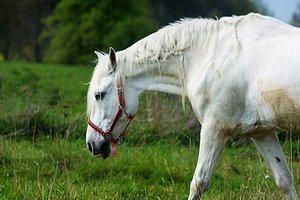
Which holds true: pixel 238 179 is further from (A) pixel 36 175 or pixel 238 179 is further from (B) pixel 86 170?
(A) pixel 36 175

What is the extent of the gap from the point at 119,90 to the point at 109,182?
1.36 metres

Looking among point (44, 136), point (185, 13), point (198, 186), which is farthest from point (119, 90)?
point (185, 13)

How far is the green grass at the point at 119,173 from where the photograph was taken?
5.57 meters

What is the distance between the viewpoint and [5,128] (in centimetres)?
845

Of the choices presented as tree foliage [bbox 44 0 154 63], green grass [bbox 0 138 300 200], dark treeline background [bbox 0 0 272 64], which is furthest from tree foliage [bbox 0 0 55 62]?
green grass [bbox 0 138 300 200]

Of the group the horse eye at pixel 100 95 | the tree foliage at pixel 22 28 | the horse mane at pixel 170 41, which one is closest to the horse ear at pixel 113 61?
the horse mane at pixel 170 41

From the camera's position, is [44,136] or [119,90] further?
[44,136]

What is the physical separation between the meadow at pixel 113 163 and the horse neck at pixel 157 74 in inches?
41.2

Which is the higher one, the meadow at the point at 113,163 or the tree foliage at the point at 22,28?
the tree foliage at the point at 22,28

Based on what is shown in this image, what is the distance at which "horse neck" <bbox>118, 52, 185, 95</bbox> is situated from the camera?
5406 mm

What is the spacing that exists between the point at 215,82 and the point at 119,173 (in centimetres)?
238

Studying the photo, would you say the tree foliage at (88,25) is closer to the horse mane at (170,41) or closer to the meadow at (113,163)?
the meadow at (113,163)

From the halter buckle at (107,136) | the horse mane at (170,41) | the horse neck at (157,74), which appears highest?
the horse mane at (170,41)

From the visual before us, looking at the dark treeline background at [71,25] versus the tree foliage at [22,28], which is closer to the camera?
the dark treeline background at [71,25]
